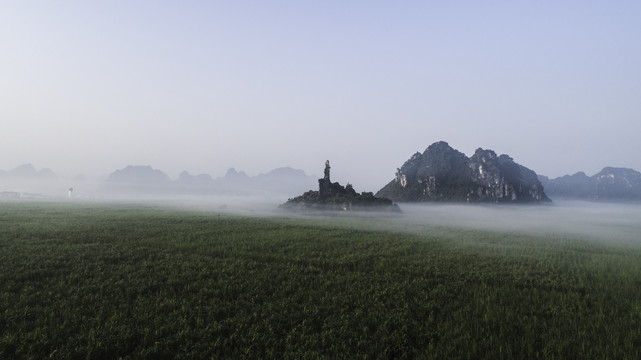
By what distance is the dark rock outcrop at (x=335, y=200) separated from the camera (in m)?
123

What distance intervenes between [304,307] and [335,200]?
117185 millimetres

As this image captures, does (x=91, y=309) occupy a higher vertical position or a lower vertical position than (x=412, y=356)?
higher

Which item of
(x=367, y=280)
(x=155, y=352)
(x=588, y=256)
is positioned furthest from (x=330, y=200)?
(x=155, y=352)

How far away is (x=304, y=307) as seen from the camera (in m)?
11.3

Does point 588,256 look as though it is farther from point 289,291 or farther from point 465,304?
point 289,291

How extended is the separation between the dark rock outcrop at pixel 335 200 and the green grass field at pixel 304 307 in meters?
101

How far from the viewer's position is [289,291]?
44.5 feet

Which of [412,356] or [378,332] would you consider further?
[378,332]

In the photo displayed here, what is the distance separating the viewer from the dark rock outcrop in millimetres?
123062

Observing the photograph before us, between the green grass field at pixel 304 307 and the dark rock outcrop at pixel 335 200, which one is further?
the dark rock outcrop at pixel 335 200

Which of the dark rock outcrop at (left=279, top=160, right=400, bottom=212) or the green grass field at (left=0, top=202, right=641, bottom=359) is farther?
the dark rock outcrop at (left=279, top=160, right=400, bottom=212)

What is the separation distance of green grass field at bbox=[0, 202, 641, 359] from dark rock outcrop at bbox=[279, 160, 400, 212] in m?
101

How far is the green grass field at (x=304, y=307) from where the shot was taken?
8406mm

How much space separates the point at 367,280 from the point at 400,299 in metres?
3.26
